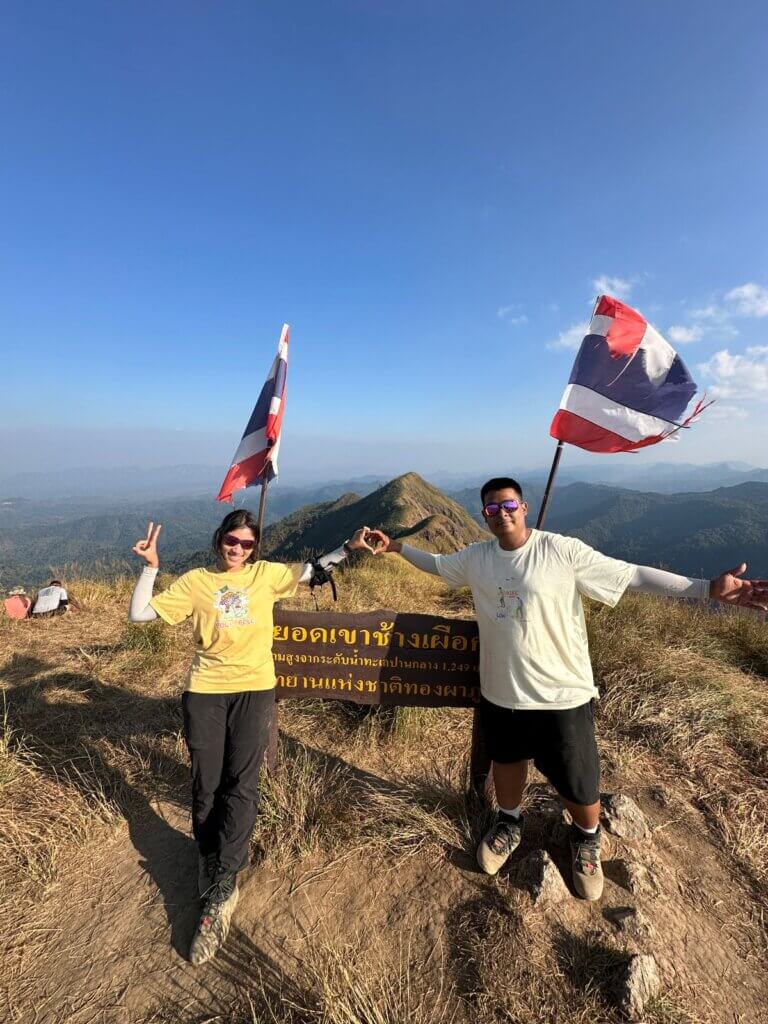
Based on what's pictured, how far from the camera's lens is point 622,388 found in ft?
18.1

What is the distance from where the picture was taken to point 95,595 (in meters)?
9.28

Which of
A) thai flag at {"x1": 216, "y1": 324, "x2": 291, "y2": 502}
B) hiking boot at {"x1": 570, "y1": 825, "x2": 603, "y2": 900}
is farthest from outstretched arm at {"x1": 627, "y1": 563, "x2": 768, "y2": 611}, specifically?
thai flag at {"x1": 216, "y1": 324, "x2": 291, "y2": 502}

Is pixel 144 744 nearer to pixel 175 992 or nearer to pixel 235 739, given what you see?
pixel 235 739

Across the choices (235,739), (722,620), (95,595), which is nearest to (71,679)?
(95,595)

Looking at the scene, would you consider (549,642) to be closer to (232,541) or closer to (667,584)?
(667,584)

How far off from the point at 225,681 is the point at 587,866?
2798 millimetres

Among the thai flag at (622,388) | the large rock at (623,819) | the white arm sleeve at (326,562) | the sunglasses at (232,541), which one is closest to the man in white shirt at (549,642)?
the large rock at (623,819)

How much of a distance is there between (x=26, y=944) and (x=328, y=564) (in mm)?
3156

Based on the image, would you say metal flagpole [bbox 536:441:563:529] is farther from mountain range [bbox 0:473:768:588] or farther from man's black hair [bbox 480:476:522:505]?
man's black hair [bbox 480:476:522:505]

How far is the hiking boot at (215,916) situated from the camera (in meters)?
2.87

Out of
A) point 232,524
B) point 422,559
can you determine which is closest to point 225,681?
point 232,524

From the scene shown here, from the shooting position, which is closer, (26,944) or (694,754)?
(26,944)

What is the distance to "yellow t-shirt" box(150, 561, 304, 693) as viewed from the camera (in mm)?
3479

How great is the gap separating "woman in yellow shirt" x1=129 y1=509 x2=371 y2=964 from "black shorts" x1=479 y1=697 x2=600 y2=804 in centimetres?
186
